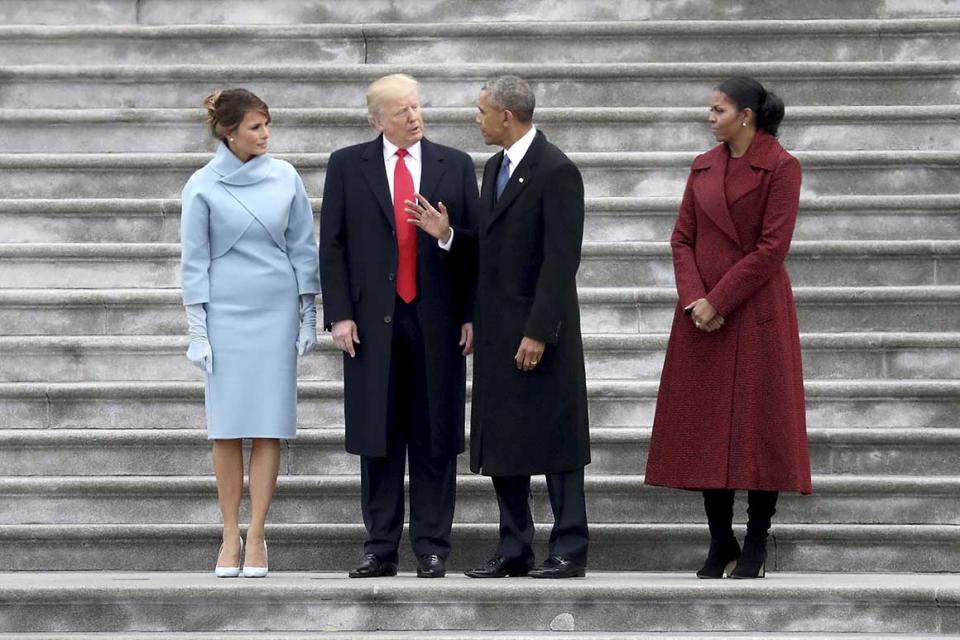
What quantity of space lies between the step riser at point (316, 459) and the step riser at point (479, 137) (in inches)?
76.2

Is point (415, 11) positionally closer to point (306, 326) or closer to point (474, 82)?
point (474, 82)

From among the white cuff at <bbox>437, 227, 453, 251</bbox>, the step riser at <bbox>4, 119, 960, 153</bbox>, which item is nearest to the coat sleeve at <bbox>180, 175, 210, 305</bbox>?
the white cuff at <bbox>437, 227, 453, 251</bbox>

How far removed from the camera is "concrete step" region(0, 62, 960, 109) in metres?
8.52

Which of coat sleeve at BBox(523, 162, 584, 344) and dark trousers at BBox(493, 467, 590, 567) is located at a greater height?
coat sleeve at BBox(523, 162, 584, 344)

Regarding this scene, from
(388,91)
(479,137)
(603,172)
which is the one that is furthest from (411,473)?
(479,137)

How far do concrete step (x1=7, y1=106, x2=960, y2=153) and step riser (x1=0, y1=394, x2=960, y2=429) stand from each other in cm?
168

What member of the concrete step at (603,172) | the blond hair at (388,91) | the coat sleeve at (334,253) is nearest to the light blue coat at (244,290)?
the coat sleeve at (334,253)

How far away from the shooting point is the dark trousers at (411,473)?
6.19 metres

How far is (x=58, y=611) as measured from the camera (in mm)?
5664

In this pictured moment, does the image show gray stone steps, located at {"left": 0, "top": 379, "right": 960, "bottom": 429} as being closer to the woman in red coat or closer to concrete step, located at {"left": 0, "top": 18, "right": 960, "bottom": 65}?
the woman in red coat

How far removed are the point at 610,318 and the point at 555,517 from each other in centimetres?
156

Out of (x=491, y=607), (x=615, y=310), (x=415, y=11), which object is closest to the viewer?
(x=491, y=607)

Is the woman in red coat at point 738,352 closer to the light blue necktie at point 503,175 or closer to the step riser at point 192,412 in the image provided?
the light blue necktie at point 503,175

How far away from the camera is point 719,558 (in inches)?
239
